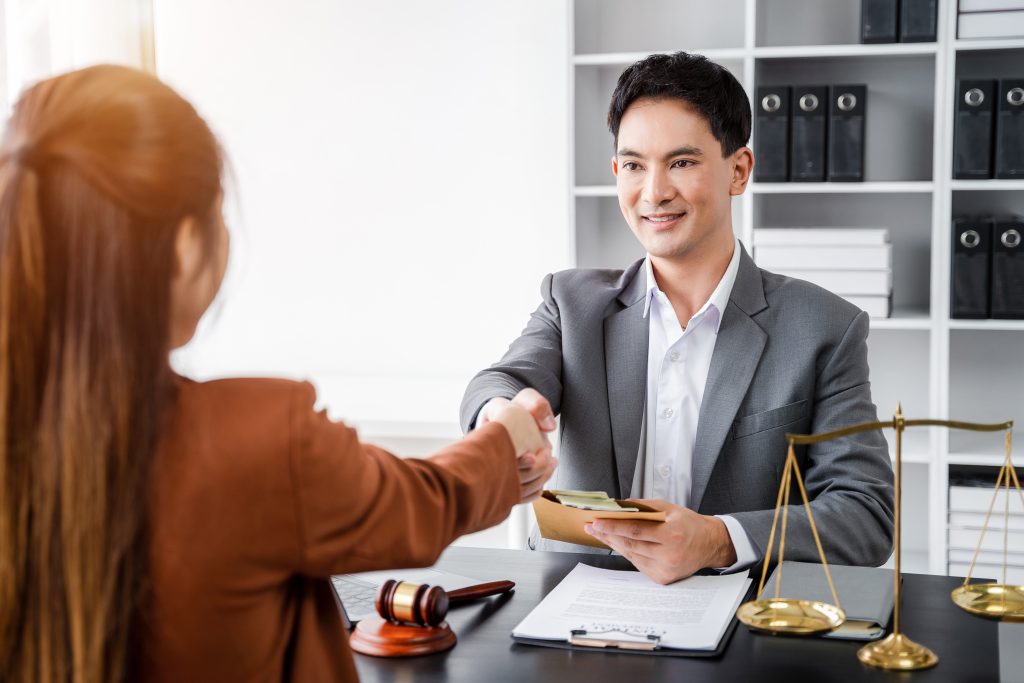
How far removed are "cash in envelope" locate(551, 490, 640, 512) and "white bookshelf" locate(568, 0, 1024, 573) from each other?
1742mm

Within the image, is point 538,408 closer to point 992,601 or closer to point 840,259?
point 992,601

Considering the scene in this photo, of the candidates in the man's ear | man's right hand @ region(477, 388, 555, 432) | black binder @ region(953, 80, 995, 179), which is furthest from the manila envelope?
black binder @ region(953, 80, 995, 179)

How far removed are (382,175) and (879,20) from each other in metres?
1.70

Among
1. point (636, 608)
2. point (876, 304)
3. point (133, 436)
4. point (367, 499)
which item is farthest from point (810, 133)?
point (133, 436)

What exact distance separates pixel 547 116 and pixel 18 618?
116 inches

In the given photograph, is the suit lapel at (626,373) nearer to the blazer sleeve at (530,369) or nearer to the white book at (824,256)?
the blazer sleeve at (530,369)

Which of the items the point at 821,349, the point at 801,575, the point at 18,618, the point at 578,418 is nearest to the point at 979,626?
the point at 801,575

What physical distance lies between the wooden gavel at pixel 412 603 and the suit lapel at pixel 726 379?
70cm

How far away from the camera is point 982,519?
303 centimetres

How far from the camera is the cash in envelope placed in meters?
1.50

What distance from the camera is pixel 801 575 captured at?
1564 mm

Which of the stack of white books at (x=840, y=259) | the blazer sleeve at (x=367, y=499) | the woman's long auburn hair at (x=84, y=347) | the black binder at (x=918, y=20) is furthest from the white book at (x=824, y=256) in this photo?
the woman's long auburn hair at (x=84, y=347)

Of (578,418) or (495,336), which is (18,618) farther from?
(495,336)

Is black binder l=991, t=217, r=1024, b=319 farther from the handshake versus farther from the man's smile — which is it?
A: the handshake
